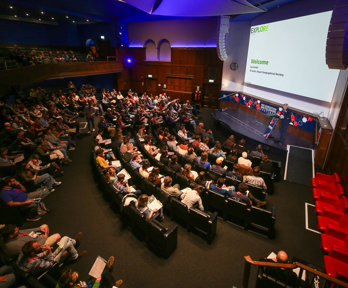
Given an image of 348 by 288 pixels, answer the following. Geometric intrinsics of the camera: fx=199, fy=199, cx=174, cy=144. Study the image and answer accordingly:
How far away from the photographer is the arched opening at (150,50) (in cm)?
1586

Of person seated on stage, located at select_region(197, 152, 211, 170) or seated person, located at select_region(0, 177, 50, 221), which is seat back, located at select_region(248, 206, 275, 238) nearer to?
person seated on stage, located at select_region(197, 152, 211, 170)

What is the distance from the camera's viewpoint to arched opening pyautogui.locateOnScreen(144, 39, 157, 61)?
1586cm

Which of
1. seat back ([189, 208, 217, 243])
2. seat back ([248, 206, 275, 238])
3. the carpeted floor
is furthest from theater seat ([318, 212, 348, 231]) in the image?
seat back ([189, 208, 217, 243])

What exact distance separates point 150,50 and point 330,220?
15.9 m

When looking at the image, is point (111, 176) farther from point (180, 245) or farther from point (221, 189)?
point (221, 189)

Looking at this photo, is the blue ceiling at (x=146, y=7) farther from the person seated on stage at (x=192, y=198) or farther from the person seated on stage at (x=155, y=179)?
the person seated on stage at (x=192, y=198)

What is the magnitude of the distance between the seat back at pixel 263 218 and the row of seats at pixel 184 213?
2.57ft

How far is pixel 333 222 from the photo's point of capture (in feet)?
12.8

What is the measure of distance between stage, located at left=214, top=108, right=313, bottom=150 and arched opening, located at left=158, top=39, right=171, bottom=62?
6.51m

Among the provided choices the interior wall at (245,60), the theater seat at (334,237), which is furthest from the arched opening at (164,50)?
the theater seat at (334,237)

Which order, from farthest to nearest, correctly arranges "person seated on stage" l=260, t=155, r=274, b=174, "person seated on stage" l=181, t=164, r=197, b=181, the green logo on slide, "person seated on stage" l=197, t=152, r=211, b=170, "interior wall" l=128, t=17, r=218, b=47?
1. "interior wall" l=128, t=17, r=218, b=47
2. the green logo on slide
3. "person seated on stage" l=260, t=155, r=274, b=174
4. "person seated on stage" l=197, t=152, r=211, b=170
5. "person seated on stage" l=181, t=164, r=197, b=181

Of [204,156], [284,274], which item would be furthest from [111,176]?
[284,274]

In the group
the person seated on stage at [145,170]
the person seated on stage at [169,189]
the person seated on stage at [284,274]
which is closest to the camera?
the person seated on stage at [284,274]

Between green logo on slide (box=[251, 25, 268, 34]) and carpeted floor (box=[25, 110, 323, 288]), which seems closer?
carpeted floor (box=[25, 110, 323, 288])
